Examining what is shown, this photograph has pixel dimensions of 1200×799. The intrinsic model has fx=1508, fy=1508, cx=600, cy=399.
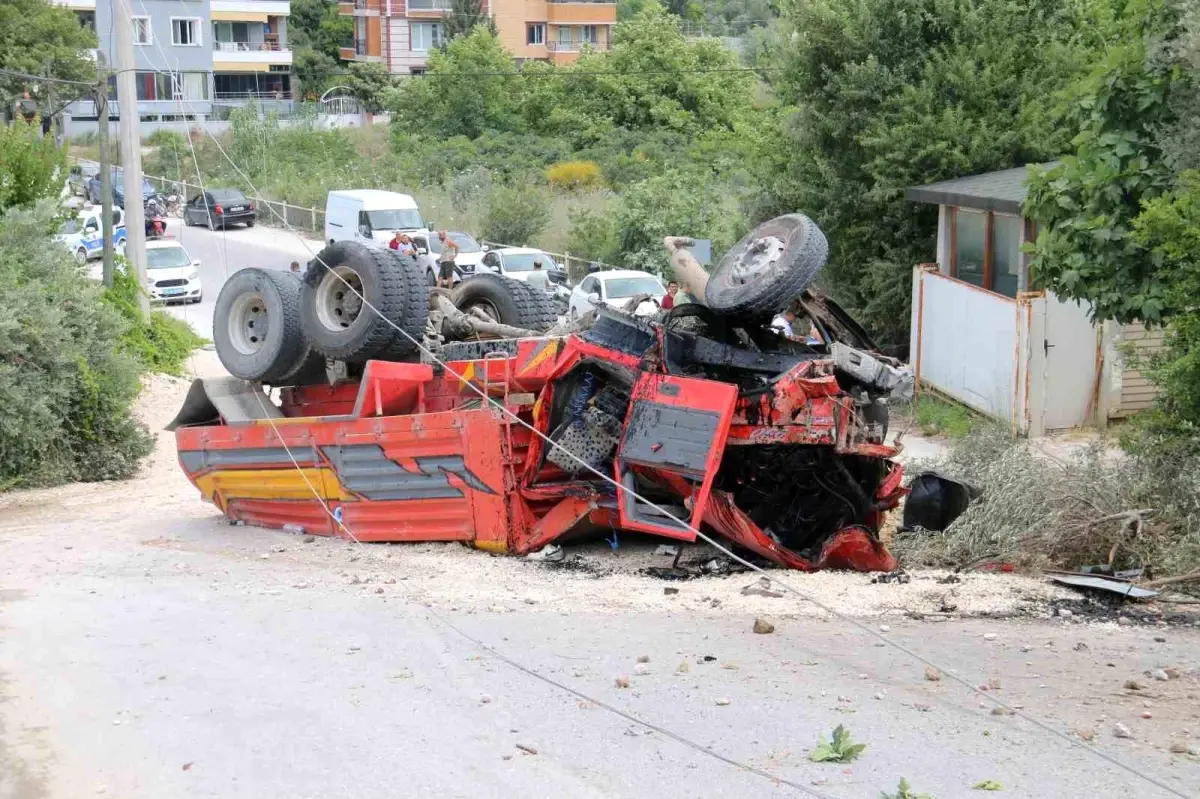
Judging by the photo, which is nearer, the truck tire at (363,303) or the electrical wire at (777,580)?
the electrical wire at (777,580)

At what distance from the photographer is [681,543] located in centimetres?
1014

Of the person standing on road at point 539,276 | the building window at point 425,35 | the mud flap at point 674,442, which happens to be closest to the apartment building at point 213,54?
the building window at point 425,35

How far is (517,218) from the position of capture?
37.8 meters

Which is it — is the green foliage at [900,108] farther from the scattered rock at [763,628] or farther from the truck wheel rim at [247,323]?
the scattered rock at [763,628]

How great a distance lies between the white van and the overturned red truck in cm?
2315

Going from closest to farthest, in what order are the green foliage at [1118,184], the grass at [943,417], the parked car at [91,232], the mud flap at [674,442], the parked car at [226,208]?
1. the mud flap at [674,442]
2. the green foliage at [1118,184]
3. the grass at [943,417]
4. the parked car at [91,232]
5. the parked car at [226,208]

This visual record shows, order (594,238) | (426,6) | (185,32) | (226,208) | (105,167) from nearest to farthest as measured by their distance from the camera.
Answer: (105,167) → (594,238) → (226,208) → (185,32) → (426,6)

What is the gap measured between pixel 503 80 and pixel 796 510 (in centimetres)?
4954

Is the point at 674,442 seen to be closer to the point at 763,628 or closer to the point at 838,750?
the point at 763,628

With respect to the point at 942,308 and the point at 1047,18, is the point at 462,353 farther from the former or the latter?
the point at 1047,18

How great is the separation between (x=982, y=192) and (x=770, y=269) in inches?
419

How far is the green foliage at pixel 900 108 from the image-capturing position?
21.2 m

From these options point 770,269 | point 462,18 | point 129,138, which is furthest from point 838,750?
point 462,18

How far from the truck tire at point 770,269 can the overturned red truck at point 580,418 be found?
0.04ft
